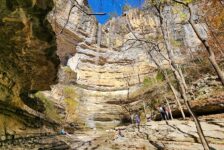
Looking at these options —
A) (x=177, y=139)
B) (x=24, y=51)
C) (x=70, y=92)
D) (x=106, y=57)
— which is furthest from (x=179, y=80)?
(x=106, y=57)

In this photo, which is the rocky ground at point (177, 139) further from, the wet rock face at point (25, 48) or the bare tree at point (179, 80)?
the wet rock face at point (25, 48)

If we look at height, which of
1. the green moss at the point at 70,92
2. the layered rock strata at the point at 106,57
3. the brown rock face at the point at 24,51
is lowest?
the brown rock face at the point at 24,51

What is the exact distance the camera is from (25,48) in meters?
8.40

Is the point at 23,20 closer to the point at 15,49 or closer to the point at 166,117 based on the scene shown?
the point at 15,49

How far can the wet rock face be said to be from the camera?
647 centimetres

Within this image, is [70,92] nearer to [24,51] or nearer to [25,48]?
[24,51]

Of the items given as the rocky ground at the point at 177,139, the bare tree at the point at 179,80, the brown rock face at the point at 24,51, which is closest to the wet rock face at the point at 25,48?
the brown rock face at the point at 24,51

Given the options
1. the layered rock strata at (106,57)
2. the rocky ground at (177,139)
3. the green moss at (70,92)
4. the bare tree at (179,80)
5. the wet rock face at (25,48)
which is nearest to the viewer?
the wet rock face at (25,48)

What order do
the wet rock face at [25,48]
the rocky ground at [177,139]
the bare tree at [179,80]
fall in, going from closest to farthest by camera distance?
the wet rock face at [25,48], the bare tree at [179,80], the rocky ground at [177,139]

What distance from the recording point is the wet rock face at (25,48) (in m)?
6.47

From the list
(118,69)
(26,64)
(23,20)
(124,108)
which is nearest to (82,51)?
(118,69)

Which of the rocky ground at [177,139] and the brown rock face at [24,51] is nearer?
the brown rock face at [24,51]

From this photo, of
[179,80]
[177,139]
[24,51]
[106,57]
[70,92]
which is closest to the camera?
[24,51]

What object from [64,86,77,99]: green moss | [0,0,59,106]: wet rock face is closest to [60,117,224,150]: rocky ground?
[0,0,59,106]: wet rock face
